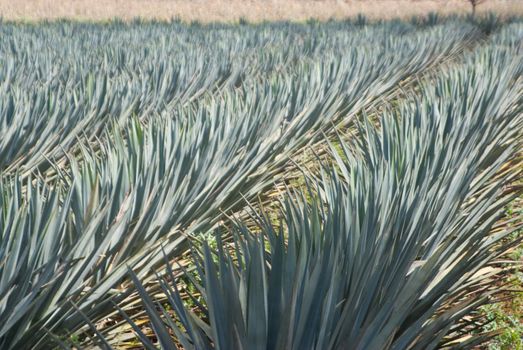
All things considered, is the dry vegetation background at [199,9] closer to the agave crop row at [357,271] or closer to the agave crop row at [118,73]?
the agave crop row at [118,73]

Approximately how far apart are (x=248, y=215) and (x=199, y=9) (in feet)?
85.3

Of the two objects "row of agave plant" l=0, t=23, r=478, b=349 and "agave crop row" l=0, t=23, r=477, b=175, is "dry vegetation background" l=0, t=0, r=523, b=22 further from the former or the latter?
"row of agave plant" l=0, t=23, r=478, b=349

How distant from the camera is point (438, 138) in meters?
3.80

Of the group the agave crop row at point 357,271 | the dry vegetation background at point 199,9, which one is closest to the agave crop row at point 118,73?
the agave crop row at point 357,271

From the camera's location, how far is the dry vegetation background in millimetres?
25562

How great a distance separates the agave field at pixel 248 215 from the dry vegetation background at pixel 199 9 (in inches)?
703

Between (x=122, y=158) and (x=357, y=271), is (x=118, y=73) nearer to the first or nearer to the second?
(x=122, y=158)

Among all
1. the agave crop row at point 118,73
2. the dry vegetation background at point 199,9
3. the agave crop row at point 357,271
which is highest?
the dry vegetation background at point 199,9

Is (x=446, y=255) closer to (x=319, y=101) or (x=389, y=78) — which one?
(x=319, y=101)

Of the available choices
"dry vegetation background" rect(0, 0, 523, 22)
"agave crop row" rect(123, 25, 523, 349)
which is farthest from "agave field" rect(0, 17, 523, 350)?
"dry vegetation background" rect(0, 0, 523, 22)

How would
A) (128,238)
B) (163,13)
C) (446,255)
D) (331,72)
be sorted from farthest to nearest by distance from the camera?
(163,13) < (331,72) < (128,238) < (446,255)

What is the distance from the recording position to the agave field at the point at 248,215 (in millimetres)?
1767

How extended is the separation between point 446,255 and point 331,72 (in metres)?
4.48

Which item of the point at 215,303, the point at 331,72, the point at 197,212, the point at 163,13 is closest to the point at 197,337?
the point at 215,303
